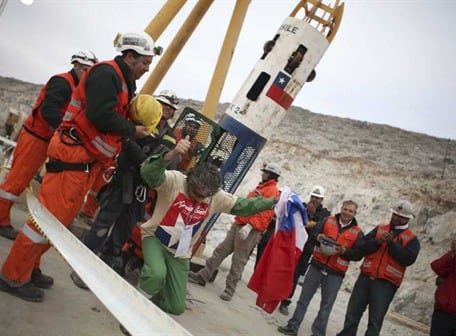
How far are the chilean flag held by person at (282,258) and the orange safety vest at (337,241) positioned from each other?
32.0 inches

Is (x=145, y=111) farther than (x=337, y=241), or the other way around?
(x=337, y=241)

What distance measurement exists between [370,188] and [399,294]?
6.64m

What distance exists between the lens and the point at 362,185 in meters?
16.1

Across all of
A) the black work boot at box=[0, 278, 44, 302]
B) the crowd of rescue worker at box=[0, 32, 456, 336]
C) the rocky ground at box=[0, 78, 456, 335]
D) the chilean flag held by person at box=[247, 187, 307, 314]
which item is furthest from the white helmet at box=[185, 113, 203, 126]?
the black work boot at box=[0, 278, 44, 302]

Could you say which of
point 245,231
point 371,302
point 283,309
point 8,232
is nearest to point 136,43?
point 8,232

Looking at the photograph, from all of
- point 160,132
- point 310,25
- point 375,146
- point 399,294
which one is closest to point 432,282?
point 399,294

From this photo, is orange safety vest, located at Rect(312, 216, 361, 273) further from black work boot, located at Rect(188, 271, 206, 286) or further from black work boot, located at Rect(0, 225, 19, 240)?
black work boot, located at Rect(0, 225, 19, 240)

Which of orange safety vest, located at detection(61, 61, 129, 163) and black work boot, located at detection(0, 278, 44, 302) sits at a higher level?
orange safety vest, located at detection(61, 61, 129, 163)

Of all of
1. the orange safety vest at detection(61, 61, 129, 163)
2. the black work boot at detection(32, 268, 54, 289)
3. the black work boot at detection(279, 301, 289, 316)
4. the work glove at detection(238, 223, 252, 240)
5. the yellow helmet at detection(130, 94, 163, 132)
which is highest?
the yellow helmet at detection(130, 94, 163, 132)

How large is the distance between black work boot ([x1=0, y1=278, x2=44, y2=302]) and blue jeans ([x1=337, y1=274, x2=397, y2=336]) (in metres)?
3.70

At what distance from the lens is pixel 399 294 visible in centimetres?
953

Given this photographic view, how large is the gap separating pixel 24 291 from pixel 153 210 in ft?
5.76

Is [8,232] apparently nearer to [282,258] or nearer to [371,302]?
[282,258]

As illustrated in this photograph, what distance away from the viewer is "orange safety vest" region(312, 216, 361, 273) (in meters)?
5.00
